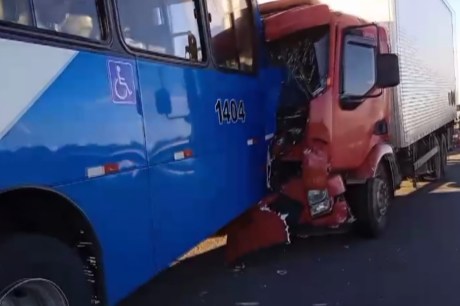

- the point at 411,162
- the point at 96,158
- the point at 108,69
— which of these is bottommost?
the point at 411,162

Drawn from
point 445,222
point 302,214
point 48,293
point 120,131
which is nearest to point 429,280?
point 302,214

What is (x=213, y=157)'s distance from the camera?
5004 millimetres

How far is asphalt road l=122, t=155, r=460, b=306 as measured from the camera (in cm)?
544

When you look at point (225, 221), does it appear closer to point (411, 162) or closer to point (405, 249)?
point (405, 249)

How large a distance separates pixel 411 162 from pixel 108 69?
768 cm

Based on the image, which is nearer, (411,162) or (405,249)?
(405,249)

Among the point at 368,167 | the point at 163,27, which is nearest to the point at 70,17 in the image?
the point at 163,27

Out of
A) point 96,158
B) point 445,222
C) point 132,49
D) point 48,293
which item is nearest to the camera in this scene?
point 48,293

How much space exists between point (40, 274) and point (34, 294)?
0.48 ft

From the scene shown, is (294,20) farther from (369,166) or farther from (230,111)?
(369,166)

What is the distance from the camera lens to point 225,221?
208 inches

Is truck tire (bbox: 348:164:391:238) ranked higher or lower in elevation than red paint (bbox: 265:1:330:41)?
lower

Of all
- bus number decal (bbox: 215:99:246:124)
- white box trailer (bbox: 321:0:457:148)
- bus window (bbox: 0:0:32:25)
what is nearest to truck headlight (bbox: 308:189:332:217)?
bus number decal (bbox: 215:99:246:124)

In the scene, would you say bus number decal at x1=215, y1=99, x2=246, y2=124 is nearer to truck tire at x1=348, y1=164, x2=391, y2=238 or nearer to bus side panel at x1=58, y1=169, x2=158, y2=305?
bus side panel at x1=58, y1=169, x2=158, y2=305
